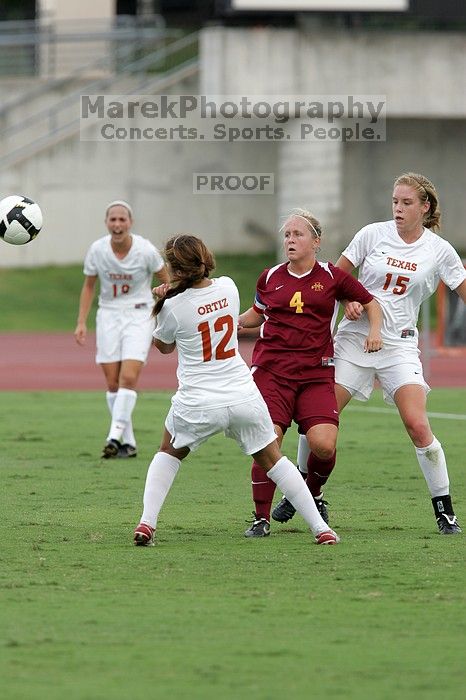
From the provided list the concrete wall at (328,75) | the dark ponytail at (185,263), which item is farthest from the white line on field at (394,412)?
the concrete wall at (328,75)

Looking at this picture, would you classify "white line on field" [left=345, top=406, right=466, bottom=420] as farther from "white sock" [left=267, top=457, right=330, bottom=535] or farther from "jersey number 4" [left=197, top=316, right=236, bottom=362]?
"jersey number 4" [left=197, top=316, right=236, bottom=362]

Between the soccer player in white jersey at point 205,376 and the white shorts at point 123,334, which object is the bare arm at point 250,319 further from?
the white shorts at point 123,334

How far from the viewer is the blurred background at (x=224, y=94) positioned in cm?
3162

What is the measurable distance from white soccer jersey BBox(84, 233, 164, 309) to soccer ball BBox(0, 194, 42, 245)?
1.82m

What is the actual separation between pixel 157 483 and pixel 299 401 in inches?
42.3

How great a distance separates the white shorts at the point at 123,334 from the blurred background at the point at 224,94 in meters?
18.0

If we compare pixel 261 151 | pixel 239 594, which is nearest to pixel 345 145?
pixel 261 151

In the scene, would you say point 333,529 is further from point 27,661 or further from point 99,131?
point 99,131

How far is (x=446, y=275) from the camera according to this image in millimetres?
Answer: 8930

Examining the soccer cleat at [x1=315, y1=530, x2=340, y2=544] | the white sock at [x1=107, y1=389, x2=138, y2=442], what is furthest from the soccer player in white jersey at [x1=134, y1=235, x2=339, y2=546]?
the white sock at [x1=107, y1=389, x2=138, y2=442]

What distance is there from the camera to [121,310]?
43.6 ft

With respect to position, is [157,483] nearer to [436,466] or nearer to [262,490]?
[262,490]

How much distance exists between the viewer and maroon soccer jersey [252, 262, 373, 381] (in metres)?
8.57

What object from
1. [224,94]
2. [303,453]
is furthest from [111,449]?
[224,94]
